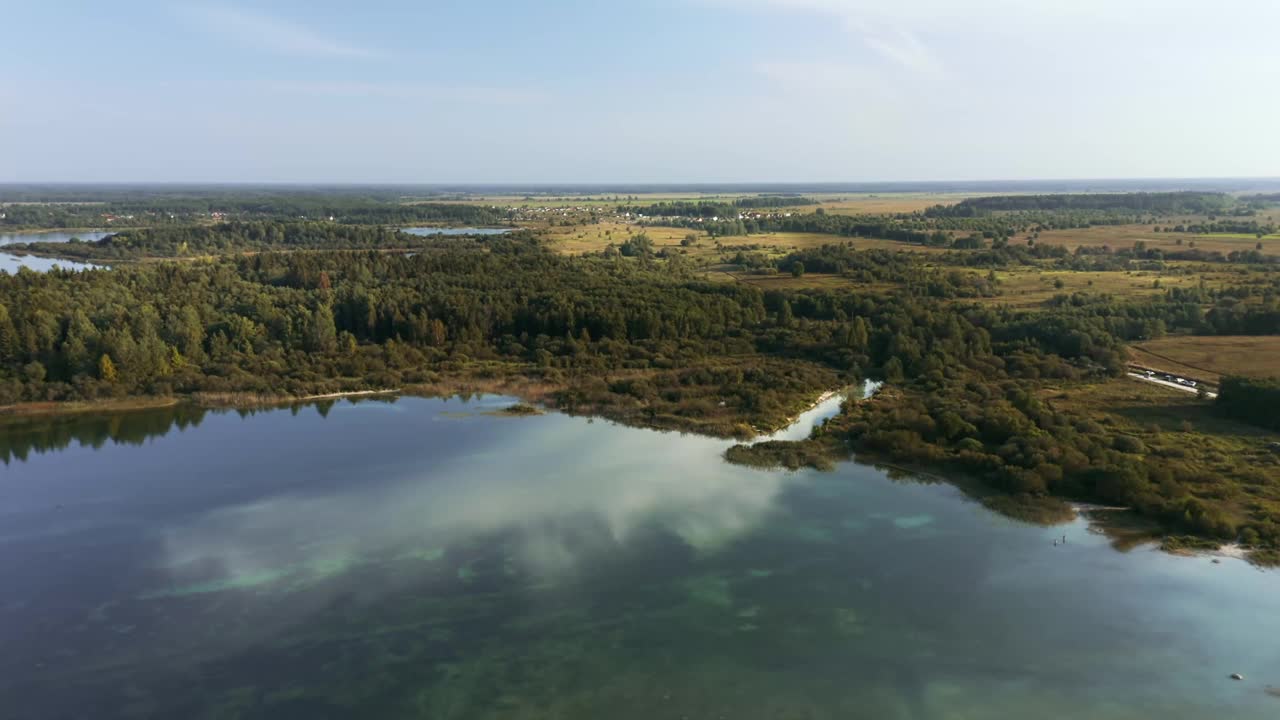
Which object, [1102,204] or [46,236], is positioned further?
[1102,204]

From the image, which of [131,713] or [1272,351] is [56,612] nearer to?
[131,713]

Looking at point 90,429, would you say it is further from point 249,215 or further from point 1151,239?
point 249,215

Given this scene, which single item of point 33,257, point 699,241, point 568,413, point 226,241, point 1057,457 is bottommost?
point 568,413

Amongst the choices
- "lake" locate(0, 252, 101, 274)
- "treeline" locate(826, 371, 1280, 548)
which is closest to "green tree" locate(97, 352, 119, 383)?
"treeline" locate(826, 371, 1280, 548)

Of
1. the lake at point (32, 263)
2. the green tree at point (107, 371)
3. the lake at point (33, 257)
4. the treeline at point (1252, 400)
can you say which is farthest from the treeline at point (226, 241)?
the treeline at point (1252, 400)

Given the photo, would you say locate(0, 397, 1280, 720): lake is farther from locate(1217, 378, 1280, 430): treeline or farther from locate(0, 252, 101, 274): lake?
locate(0, 252, 101, 274): lake

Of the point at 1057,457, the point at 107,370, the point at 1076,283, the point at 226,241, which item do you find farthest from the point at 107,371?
the point at 226,241
